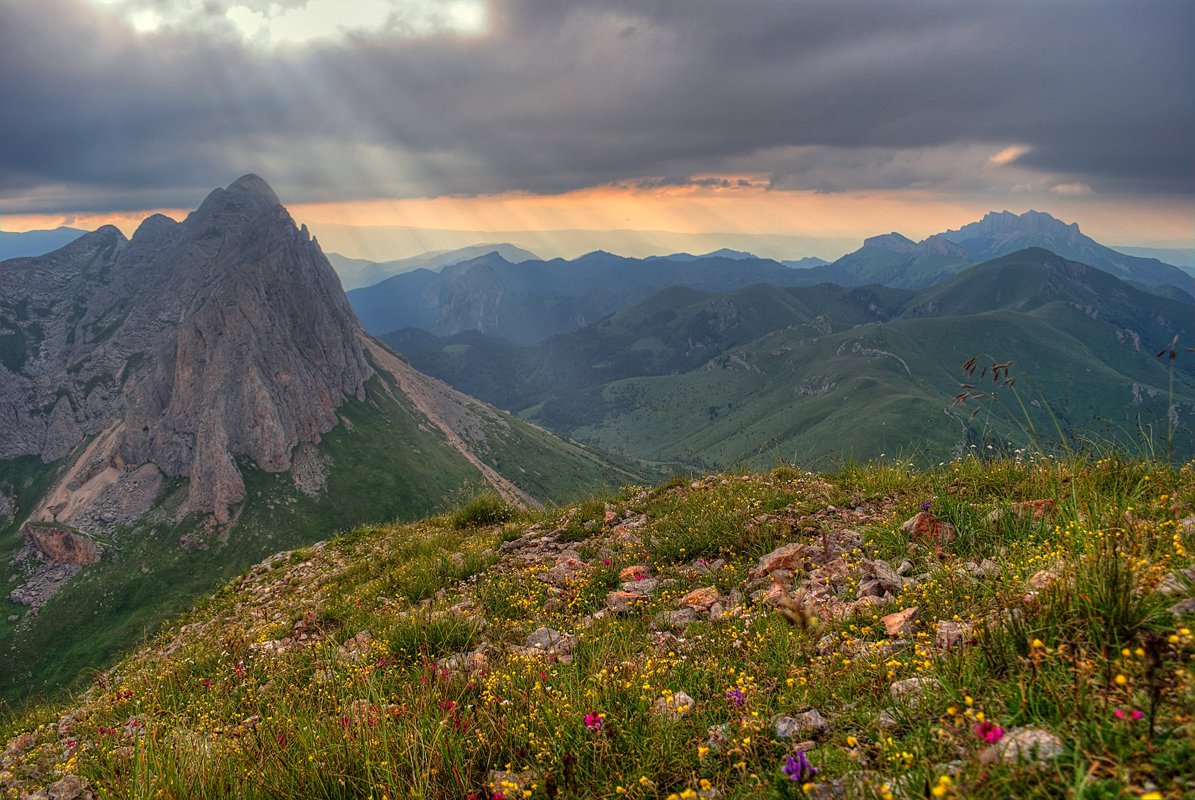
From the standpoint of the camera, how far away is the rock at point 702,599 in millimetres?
7245

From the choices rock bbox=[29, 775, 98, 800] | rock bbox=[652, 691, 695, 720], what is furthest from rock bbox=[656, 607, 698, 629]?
rock bbox=[29, 775, 98, 800]

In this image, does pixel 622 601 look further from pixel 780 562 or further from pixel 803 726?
pixel 803 726

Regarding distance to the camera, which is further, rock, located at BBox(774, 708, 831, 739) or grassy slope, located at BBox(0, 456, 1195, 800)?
rock, located at BBox(774, 708, 831, 739)

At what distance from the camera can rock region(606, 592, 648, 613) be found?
24.9 ft

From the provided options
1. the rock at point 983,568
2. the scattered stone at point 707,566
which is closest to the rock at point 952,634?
the rock at point 983,568

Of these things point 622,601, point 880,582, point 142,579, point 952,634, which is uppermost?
point 952,634

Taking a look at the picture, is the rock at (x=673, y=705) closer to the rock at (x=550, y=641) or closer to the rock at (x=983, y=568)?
the rock at (x=550, y=641)

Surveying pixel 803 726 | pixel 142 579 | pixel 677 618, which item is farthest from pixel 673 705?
pixel 142 579

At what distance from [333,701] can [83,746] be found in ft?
9.45

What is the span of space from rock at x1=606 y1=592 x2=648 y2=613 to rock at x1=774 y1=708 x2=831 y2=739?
3624 millimetres

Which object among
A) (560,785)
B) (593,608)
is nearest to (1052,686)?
(560,785)

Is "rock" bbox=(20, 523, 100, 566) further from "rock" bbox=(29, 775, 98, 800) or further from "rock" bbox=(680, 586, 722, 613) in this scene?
"rock" bbox=(680, 586, 722, 613)

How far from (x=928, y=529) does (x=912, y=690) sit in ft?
14.3

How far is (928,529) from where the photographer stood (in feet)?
24.9
